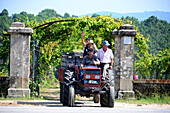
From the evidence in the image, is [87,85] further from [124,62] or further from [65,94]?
[124,62]

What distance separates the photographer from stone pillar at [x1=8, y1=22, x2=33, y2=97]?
1567 cm

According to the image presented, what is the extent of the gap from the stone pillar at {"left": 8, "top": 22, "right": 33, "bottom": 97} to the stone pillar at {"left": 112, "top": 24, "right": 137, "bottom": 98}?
13.5 ft

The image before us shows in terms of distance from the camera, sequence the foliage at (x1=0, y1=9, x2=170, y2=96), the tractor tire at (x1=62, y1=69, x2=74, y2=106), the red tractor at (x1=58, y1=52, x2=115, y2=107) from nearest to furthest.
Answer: the red tractor at (x1=58, y1=52, x2=115, y2=107)
the tractor tire at (x1=62, y1=69, x2=74, y2=106)
the foliage at (x1=0, y1=9, x2=170, y2=96)

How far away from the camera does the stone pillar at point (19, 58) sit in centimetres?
1567

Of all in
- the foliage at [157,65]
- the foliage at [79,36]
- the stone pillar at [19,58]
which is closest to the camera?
the stone pillar at [19,58]

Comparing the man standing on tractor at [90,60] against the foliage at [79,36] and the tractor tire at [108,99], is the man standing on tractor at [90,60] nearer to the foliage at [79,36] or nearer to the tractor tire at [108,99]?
the tractor tire at [108,99]

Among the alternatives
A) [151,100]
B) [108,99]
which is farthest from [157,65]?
[108,99]

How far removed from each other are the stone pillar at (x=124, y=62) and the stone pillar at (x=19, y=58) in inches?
162

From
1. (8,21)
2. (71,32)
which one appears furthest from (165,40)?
(71,32)

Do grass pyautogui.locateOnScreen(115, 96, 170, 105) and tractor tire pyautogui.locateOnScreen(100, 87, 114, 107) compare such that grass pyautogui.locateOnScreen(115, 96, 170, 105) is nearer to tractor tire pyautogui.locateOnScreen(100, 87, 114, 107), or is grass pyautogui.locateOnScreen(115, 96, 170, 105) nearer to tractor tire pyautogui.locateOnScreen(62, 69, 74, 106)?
tractor tire pyautogui.locateOnScreen(100, 87, 114, 107)

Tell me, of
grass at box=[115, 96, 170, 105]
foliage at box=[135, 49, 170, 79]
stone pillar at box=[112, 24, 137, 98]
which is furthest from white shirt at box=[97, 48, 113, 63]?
foliage at box=[135, 49, 170, 79]

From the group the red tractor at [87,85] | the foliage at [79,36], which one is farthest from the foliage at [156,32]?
the red tractor at [87,85]

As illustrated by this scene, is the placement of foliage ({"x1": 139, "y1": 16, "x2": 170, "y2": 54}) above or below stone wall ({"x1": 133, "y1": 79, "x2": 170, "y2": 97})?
above

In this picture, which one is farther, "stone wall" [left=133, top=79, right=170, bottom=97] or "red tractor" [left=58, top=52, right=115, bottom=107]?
"stone wall" [left=133, top=79, right=170, bottom=97]
